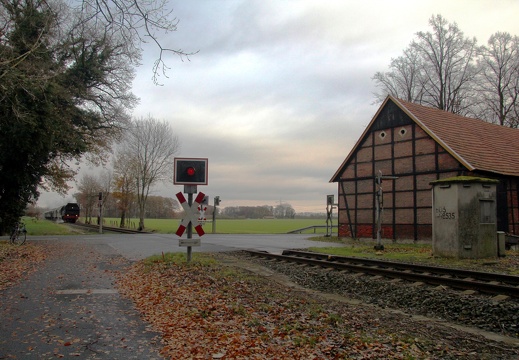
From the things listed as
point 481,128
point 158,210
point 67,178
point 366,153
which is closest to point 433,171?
point 366,153

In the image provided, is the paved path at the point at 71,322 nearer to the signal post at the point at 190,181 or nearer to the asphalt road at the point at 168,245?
the signal post at the point at 190,181

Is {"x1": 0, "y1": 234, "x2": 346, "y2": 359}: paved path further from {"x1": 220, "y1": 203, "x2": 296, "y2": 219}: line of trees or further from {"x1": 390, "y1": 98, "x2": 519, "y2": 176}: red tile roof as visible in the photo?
{"x1": 220, "y1": 203, "x2": 296, "y2": 219}: line of trees

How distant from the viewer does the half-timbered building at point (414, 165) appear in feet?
73.7

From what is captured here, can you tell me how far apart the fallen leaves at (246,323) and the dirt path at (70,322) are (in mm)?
350

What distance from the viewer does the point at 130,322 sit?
638 cm

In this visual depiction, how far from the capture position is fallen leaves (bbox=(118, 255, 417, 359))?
16.5 ft

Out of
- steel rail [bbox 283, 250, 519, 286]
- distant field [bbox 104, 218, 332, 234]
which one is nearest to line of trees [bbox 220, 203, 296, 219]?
distant field [bbox 104, 218, 332, 234]

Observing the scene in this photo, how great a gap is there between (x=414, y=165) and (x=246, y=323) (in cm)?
2070

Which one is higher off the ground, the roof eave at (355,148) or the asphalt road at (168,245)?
the roof eave at (355,148)

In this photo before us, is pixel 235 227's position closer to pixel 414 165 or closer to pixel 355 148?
pixel 355 148

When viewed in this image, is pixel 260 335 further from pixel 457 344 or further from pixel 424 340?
pixel 457 344

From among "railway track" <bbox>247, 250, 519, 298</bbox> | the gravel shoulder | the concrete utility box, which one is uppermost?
the concrete utility box

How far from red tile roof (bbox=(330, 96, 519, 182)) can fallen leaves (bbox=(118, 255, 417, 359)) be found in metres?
16.5

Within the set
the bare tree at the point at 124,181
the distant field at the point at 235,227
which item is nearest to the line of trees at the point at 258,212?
the distant field at the point at 235,227
